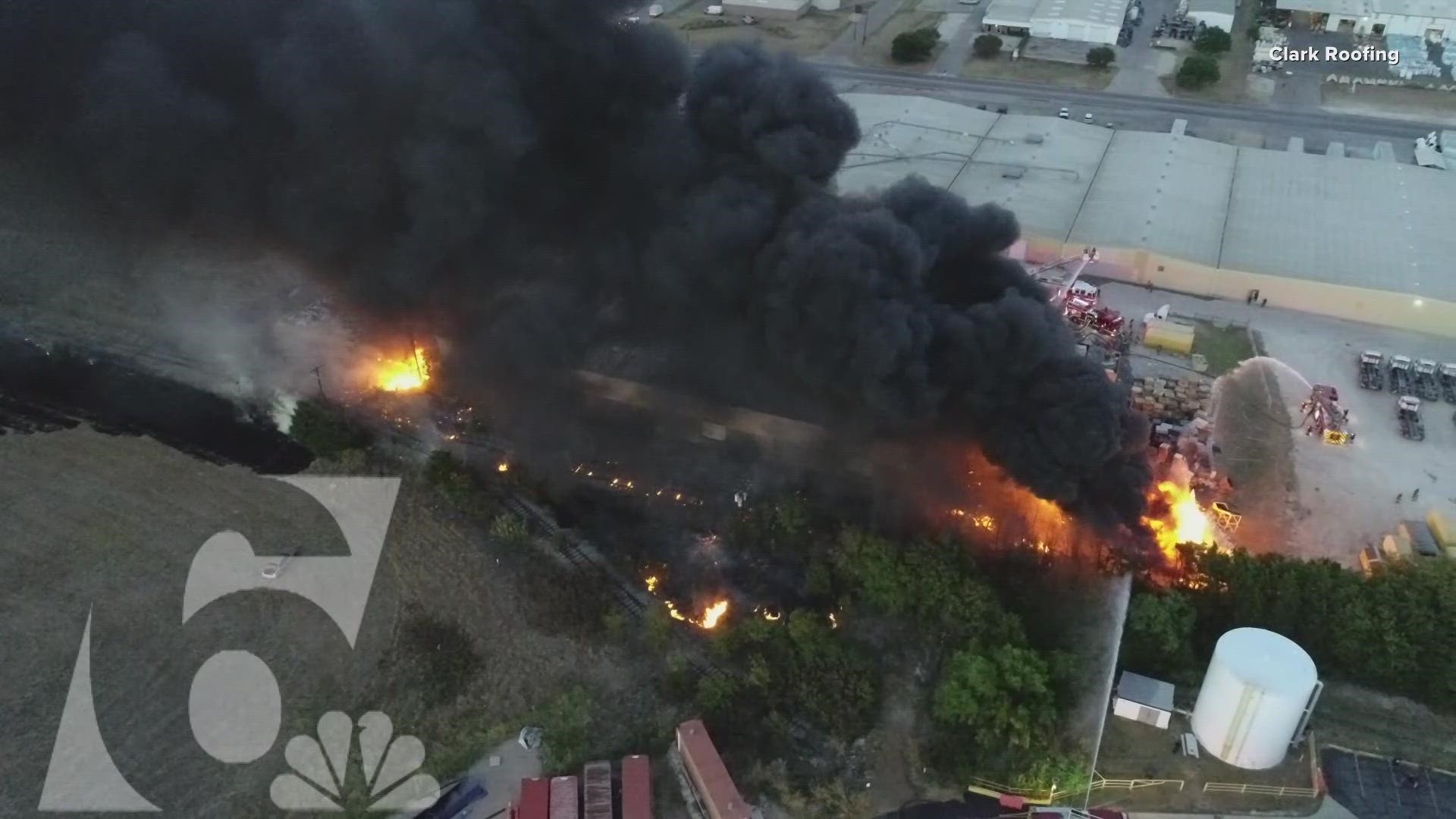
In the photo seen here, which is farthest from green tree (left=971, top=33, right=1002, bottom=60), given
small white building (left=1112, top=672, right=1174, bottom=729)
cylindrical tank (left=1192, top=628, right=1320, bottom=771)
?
small white building (left=1112, top=672, right=1174, bottom=729)

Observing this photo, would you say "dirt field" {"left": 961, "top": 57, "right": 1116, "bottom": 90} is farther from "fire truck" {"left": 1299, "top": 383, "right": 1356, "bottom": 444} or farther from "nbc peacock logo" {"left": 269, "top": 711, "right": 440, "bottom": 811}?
"nbc peacock logo" {"left": 269, "top": 711, "right": 440, "bottom": 811}

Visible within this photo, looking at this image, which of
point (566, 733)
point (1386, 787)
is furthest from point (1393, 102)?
point (566, 733)

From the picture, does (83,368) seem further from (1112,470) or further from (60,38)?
A: (1112,470)

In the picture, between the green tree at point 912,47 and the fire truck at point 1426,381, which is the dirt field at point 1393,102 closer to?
the green tree at point 912,47

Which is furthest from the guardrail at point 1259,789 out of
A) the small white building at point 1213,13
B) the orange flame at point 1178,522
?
the small white building at point 1213,13

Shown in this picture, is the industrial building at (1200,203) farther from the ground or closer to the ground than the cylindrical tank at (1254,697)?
farther from the ground

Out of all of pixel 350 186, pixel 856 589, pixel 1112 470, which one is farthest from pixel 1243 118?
pixel 350 186

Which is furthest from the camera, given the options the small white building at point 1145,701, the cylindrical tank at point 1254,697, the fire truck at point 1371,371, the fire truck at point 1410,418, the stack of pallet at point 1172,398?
the fire truck at point 1371,371
